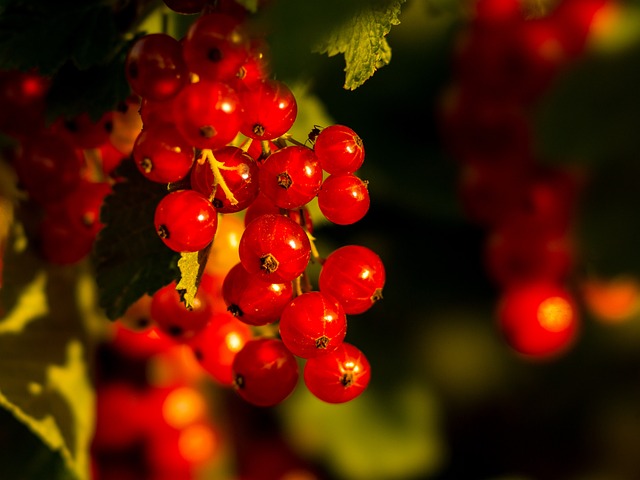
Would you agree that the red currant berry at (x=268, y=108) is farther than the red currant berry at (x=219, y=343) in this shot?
No

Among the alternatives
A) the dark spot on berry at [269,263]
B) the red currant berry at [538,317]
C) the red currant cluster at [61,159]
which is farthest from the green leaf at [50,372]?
the red currant berry at [538,317]

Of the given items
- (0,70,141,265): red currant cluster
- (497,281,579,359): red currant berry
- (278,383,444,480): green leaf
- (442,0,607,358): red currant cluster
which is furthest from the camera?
(278,383,444,480): green leaf

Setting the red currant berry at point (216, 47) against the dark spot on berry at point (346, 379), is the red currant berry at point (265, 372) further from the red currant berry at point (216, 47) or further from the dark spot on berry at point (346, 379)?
the red currant berry at point (216, 47)

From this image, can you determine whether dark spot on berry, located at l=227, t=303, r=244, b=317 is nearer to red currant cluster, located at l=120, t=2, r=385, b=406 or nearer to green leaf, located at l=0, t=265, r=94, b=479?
red currant cluster, located at l=120, t=2, r=385, b=406

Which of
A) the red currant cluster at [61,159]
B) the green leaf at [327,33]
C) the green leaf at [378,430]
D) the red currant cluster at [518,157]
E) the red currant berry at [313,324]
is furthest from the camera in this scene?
the green leaf at [378,430]

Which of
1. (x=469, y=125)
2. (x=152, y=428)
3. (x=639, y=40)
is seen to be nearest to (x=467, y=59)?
(x=469, y=125)

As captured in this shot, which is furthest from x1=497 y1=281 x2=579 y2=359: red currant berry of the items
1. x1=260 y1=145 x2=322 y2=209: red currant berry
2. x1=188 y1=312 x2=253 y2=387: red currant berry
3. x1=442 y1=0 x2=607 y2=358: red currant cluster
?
x1=260 y1=145 x2=322 y2=209: red currant berry

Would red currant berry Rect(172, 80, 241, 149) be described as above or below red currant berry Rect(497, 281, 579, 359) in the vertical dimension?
above

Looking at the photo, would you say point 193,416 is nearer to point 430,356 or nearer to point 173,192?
point 430,356
